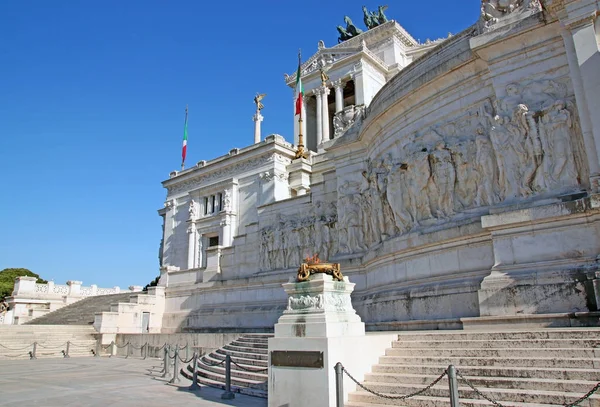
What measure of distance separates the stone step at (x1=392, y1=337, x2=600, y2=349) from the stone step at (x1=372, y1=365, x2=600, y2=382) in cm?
80

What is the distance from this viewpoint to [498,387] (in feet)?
25.5

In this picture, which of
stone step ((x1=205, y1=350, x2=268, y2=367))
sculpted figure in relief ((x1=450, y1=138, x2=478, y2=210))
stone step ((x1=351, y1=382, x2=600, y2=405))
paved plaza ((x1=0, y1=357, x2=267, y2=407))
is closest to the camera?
stone step ((x1=351, y1=382, x2=600, y2=405))

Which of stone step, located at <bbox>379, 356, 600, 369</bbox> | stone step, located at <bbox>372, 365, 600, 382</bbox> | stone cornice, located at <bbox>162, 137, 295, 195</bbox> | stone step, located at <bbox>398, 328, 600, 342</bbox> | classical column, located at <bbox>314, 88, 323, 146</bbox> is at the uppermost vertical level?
→ classical column, located at <bbox>314, 88, 323, 146</bbox>

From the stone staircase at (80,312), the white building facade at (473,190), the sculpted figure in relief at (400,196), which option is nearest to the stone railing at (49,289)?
the stone staircase at (80,312)

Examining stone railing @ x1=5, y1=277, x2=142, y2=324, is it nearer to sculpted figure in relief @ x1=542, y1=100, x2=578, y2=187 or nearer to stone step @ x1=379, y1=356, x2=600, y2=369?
stone step @ x1=379, y1=356, x2=600, y2=369

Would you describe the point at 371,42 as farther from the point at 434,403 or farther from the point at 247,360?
the point at 434,403

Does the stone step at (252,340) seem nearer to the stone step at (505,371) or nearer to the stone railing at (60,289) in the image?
the stone step at (505,371)

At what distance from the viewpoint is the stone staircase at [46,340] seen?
23337 millimetres

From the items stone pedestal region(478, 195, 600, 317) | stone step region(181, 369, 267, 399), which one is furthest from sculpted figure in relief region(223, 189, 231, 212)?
stone pedestal region(478, 195, 600, 317)

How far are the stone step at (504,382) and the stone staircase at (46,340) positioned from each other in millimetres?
20493

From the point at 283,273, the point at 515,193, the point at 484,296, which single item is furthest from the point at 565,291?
the point at 283,273

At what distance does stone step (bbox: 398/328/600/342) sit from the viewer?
8.39m

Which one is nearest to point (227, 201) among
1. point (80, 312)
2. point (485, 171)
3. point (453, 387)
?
point (80, 312)

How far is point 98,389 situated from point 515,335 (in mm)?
10196
